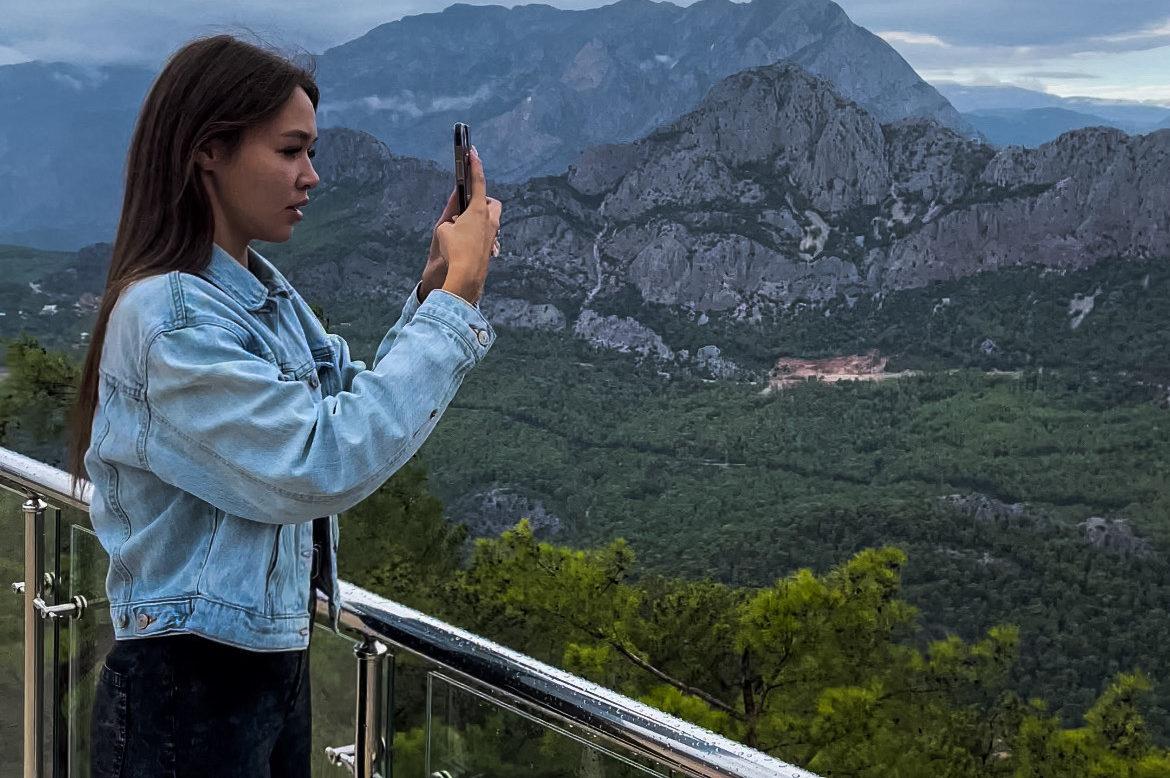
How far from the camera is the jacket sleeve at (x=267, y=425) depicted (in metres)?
0.70

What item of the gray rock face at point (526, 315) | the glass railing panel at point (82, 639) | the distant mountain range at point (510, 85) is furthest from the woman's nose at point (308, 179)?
the distant mountain range at point (510, 85)

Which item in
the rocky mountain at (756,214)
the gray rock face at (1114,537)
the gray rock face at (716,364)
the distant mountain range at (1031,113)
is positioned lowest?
the gray rock face at (1114,537)

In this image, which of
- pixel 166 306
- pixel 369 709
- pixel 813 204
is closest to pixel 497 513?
pixel 813 204

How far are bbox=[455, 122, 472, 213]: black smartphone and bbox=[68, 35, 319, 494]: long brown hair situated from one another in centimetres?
14

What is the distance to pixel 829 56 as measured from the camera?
5016 centimetres

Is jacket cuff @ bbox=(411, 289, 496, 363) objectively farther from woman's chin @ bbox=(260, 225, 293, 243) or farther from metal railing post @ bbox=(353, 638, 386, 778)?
metal railing post @ bbox=(353, 638, 386, 778)

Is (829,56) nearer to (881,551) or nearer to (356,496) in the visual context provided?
(881,551)

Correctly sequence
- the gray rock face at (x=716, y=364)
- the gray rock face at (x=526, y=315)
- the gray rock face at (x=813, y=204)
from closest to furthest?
the gray rock face at (x=813, y=204)
the gray rock face at (x=716, y=364)
the gray rock face at (x=526, y=315)

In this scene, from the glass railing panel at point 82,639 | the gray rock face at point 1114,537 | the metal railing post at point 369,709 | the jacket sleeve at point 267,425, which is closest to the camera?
the jacket sleeve at point 267,425

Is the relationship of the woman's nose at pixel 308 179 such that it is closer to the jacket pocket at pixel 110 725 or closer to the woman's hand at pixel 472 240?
the woman's hand at pixel 472 240

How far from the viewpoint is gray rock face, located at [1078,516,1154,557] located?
2216 centimetres

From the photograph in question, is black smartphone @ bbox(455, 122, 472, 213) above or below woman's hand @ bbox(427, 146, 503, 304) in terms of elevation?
above

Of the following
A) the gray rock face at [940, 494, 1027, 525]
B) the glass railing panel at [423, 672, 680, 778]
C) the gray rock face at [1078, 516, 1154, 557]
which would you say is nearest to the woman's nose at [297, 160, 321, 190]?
the glass railing panel at [423, 672, 680, 778]

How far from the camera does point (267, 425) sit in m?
0.70
